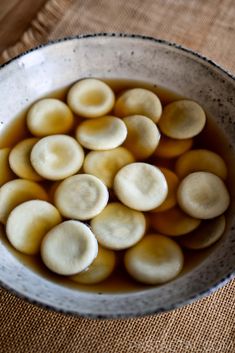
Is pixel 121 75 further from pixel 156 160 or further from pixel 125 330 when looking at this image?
pixel 125 330

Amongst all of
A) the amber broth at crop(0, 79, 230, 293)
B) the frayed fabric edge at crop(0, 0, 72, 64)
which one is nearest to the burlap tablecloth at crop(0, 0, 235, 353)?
the amber broth at crop(0, 79, 230, 293)

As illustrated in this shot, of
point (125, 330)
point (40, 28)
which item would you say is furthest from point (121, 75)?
point (125, 330)

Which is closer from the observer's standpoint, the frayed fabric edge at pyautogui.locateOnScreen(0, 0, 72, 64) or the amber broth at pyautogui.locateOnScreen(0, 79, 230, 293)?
the amber broth at pyautogui.locateOnScreen(0, 79, 230, 293)

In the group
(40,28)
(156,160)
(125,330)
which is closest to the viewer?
(125,330)

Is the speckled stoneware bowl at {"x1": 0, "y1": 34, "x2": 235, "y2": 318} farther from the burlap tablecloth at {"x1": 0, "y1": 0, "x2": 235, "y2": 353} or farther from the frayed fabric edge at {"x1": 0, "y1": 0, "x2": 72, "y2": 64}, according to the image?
the frayed fabric edge at {"x1": 0, "y1": 0, "x2": 72, "y2": 64}

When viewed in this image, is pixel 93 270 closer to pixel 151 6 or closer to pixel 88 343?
pixel 88 343

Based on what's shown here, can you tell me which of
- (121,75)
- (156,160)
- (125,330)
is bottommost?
(125,330)

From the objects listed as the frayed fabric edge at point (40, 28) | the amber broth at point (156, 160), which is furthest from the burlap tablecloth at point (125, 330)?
the frayed fabric edge at point (40, 28)

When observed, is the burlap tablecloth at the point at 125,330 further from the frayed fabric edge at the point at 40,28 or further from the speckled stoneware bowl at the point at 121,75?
the frayed fabric edge at the point at 40,28

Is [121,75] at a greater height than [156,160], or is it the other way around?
[121,75]
